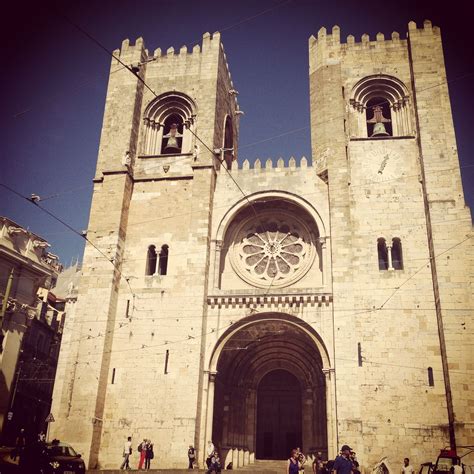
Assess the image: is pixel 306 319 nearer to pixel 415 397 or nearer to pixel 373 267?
pixel 373 267

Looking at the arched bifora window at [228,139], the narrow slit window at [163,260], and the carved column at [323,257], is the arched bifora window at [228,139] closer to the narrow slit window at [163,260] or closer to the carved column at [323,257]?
the narrow slit window at [163,260]

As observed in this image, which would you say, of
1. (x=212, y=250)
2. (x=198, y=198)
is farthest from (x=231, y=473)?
(x=198, y=198)

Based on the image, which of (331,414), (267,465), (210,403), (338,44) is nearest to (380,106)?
(338,44)

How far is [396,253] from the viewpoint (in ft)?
63.9

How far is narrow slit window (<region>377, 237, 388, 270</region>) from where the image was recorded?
19.5 meters

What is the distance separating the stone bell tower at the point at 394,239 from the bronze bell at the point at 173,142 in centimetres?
608

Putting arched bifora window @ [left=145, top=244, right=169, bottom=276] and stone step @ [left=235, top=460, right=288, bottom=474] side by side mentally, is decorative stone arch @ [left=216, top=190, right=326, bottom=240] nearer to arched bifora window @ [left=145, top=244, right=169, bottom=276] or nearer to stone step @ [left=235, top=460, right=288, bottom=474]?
arched bifora window @ [left=145, top=244, right=169, bottom=276]

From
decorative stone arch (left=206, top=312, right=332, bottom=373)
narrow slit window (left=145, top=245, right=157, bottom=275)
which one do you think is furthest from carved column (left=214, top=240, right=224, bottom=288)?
narrow slit window (left=145, top=245, right=157, bottom=275)

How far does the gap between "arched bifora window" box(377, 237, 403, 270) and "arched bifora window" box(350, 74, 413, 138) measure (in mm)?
4883

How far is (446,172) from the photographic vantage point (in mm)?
19406

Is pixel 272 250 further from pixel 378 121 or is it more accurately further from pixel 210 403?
pixel 378 121

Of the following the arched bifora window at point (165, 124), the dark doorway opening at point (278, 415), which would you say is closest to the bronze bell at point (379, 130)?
the arched bifora window at point (165, 124)

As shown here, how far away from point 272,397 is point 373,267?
742 centimetres

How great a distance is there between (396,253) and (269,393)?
26.4 ft
